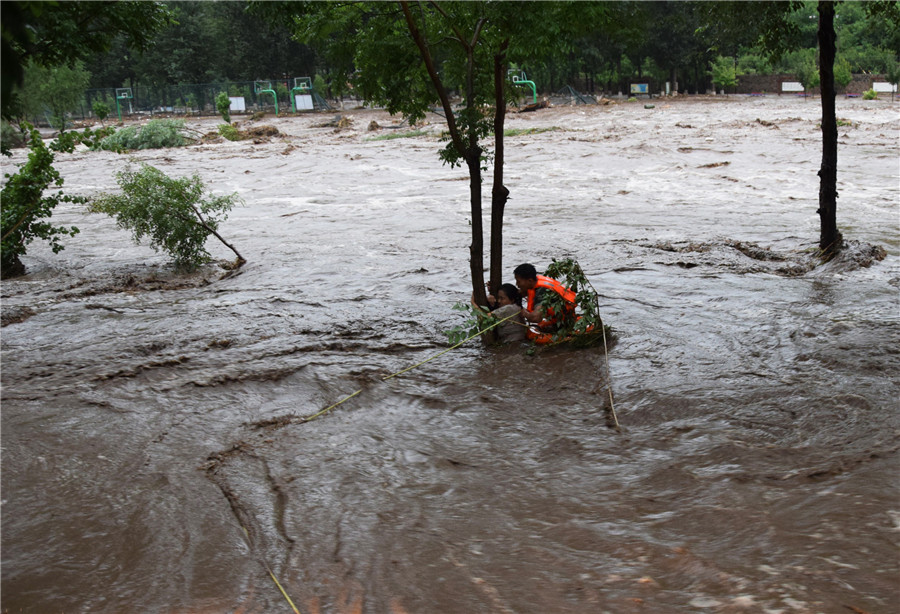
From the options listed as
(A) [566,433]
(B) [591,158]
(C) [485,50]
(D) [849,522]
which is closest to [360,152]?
(B) [591,158]

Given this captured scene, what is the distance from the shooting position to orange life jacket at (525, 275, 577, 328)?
8.42 meters

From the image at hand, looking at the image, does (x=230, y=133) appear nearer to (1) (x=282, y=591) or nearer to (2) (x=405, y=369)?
(2) (x=405, y=369)

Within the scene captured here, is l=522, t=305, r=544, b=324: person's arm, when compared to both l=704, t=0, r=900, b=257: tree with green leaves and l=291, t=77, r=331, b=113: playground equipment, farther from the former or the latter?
l=291, t=77, r=331, b=113: playground equipment

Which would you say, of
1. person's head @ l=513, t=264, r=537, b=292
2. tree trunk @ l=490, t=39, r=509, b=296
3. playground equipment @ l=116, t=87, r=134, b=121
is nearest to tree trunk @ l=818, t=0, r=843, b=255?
tree trunk @ l=490, t=39, r=509, b=296

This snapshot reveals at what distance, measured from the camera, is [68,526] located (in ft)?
17.4

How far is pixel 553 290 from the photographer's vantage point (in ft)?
27.6

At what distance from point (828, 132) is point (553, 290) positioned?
560 cm

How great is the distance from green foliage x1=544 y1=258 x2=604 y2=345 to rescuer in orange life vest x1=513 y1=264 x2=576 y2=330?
0.06m

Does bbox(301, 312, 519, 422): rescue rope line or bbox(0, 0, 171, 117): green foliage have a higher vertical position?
bbox(0, 0, 171, 117): green foliage

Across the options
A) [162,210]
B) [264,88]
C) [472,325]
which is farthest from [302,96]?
[472,325]

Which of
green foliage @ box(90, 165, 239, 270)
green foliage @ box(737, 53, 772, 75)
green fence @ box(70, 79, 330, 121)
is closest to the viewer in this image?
green foliage @ box(90, 165, 239, 270)

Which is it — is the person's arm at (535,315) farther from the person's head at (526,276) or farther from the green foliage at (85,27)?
the green foliage at (85,27)

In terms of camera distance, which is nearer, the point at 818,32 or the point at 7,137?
the point at 818,32

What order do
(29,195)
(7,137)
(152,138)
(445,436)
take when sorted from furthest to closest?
(152,138) → (7,137) → (29,195) → (445,436)
